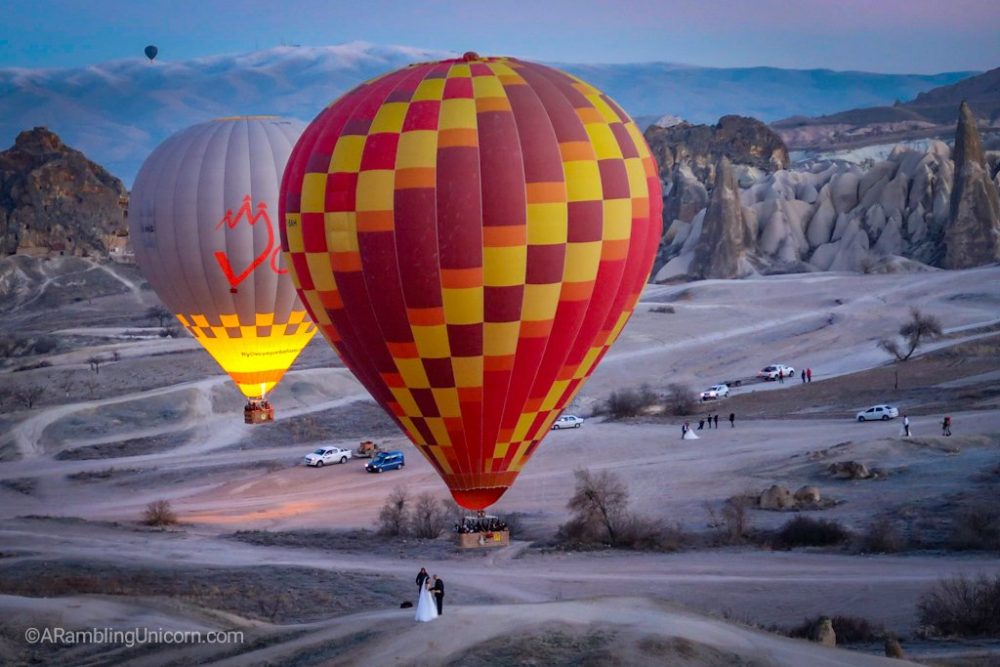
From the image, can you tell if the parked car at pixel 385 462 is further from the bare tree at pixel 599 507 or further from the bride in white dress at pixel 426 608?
the bride in white dress at pixel 426 608

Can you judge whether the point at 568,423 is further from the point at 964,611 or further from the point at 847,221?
the point at 847,221

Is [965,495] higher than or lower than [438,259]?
lower

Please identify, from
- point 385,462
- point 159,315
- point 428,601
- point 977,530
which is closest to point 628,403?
point 385,462

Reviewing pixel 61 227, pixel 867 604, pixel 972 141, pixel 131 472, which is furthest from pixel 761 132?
pixel 867 604

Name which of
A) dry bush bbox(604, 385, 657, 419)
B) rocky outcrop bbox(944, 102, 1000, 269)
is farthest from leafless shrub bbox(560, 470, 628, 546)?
rocky outcrop bbox(944, 102, 1000, 269)

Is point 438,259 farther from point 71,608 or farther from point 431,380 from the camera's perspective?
point 71,608

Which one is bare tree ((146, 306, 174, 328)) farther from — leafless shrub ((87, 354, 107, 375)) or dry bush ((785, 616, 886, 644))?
dry bush ((785, 616, 886, 644))
